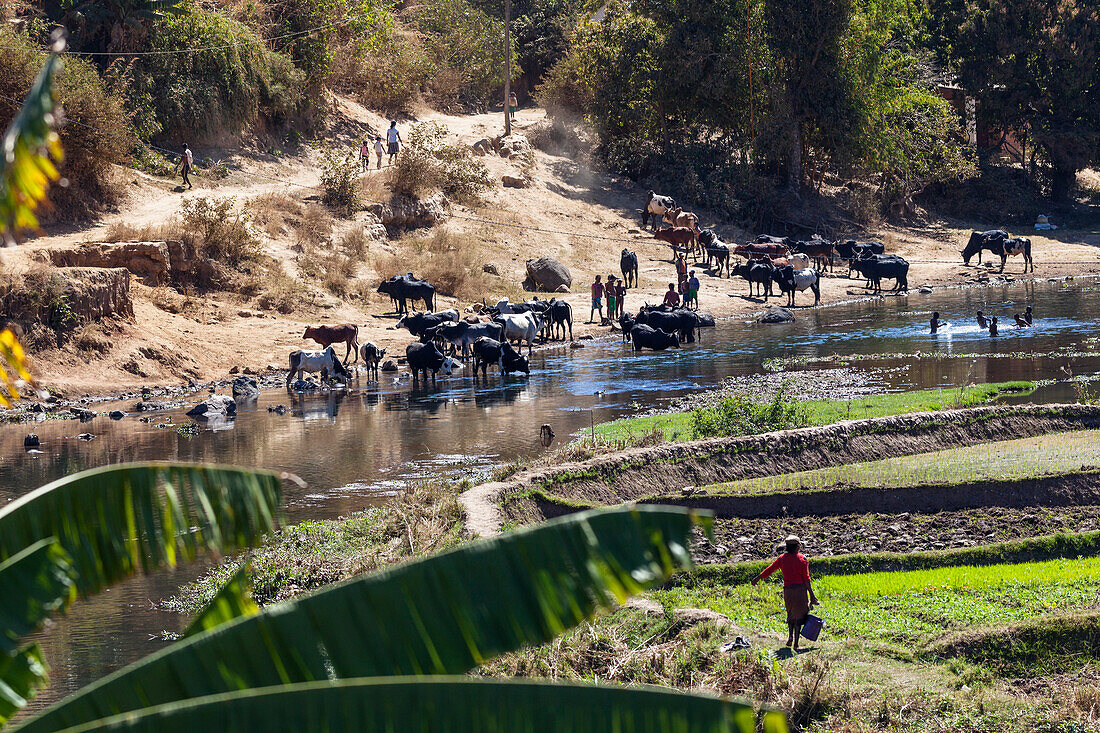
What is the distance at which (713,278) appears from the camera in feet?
137

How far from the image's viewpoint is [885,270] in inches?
1612

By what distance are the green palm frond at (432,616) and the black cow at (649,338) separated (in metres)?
27.3

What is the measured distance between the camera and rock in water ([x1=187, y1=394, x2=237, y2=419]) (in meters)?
21.6

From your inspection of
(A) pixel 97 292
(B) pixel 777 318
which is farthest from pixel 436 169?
(A) pixel 97 292

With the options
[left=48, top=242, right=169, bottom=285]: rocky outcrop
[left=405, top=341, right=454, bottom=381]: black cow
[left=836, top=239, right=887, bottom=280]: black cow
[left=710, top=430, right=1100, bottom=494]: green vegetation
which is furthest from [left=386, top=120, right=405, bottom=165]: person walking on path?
[left=710, top=430, right=1100, bottom=494]: green vegetation

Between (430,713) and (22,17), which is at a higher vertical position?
(22,17)

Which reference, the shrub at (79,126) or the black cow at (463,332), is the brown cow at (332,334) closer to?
Result: the black cow at (463,332)

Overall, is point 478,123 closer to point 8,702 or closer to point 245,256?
point 245,256

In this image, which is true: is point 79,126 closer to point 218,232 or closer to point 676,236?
point 218,232

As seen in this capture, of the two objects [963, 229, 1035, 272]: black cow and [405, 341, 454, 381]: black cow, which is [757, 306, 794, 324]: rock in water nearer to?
→ [405, 341, 454, 381]: black cow

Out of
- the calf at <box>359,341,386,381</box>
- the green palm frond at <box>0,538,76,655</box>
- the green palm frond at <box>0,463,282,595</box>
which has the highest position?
the green palm frond at <box>0,463,282,595</box>

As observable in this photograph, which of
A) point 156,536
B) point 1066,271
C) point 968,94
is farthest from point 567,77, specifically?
point 156,536

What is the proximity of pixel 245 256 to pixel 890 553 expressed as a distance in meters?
25.3

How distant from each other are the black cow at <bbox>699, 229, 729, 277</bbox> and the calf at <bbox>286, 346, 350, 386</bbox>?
20.2m
